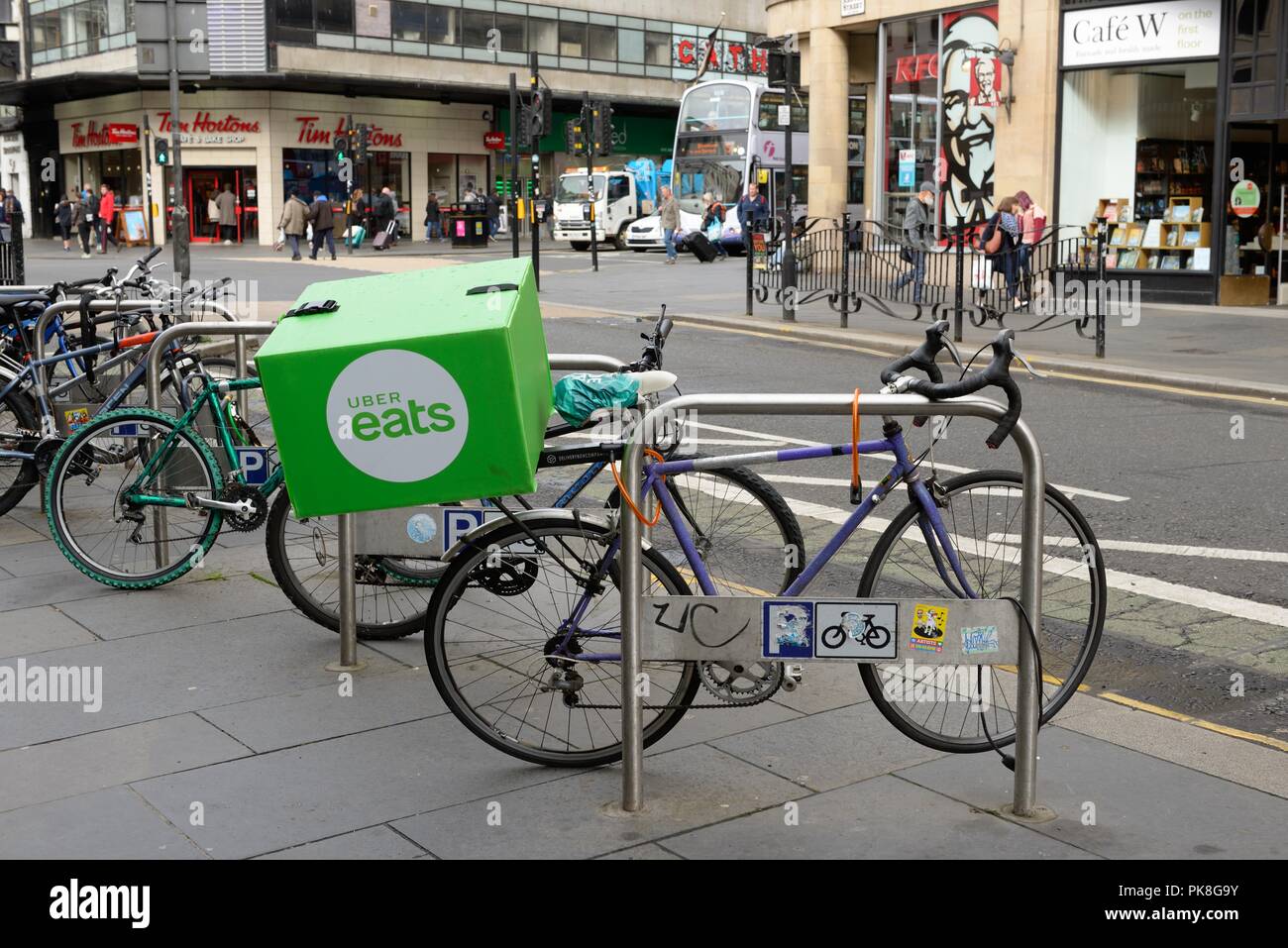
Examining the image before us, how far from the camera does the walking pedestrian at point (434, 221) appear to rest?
5050cm

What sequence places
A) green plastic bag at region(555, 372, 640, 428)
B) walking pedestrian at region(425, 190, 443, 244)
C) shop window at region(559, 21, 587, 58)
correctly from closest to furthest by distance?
green plastic bag at region(555, 372, 640, 428)
walking pedestrian at region(425, 190, 443, 244)
shop window at region(559, 21, 587, 58)

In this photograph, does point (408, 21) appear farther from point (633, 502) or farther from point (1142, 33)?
point (633, 502)

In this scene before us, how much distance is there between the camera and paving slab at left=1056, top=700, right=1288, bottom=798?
14.0 feet

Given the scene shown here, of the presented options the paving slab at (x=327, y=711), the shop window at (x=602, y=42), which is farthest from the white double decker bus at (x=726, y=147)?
the paving slab at (x=327, y=711)

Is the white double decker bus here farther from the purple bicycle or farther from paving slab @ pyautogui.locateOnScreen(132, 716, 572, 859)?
paving slab @ pyautogui.locateOnScreen(132, 716, 572, 859)

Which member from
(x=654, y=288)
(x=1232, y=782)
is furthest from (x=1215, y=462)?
(x=654, y=288)

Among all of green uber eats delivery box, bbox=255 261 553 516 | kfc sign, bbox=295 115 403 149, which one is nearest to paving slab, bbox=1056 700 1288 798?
green uber eats delivery box, bbox=255 261 553 516

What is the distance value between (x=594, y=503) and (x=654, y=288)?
70.0 feet

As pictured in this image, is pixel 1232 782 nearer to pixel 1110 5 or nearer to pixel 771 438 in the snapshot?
pixel 771 438

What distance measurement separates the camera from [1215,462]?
958 centimetres

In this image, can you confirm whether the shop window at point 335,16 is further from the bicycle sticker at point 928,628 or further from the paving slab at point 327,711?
the bicycle sticker at point 928,628

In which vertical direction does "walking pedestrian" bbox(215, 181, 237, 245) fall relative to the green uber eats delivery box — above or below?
above

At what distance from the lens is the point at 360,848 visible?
→ 3.81 m

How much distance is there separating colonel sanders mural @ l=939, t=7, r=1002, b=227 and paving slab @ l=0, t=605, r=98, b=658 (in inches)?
796
